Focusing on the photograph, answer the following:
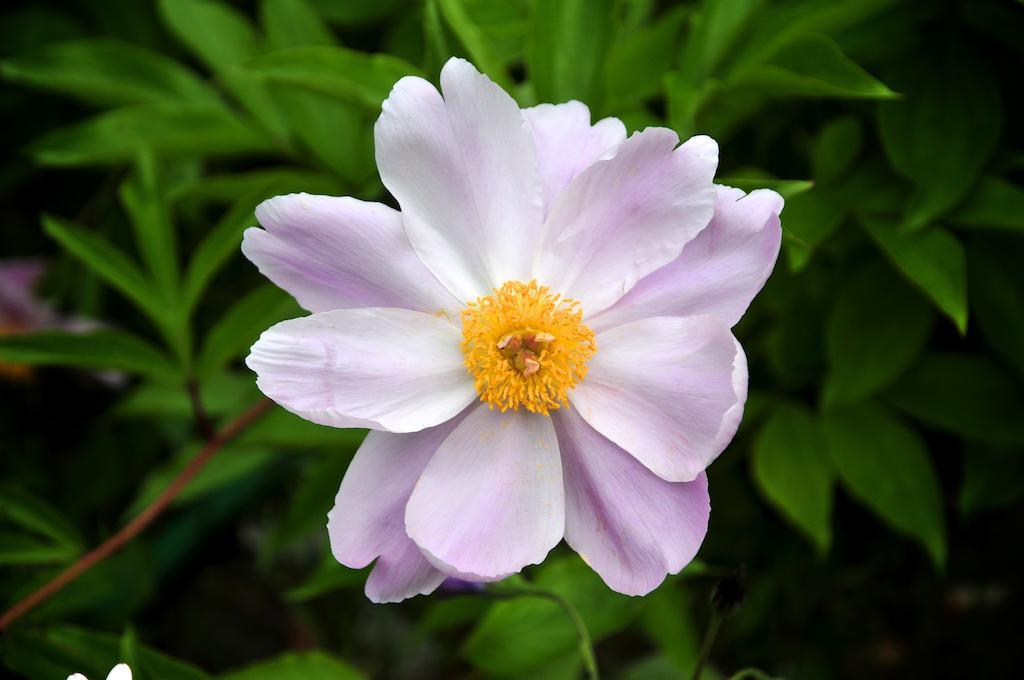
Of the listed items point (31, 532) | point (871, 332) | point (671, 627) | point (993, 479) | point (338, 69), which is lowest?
point (671, 627)

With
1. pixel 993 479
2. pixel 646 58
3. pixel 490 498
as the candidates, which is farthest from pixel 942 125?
pixel 490 498

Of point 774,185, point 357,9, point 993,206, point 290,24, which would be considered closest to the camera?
point 774,185

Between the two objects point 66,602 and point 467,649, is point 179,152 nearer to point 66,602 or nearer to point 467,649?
point 66,602

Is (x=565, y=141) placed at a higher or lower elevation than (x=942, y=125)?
higher

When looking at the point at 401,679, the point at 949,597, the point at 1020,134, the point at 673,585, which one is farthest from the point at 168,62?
the point at 949,597

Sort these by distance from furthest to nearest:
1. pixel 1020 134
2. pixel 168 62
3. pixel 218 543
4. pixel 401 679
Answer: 1. pixel 401 679
2. pixel 218 543
3. pixel 168 62
4. pixel 1020 134

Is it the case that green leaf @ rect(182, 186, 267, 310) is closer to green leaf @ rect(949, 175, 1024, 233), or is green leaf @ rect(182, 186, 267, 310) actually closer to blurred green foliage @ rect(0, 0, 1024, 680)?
blurred green foliage @ rect(0, 0, 1024, 680)

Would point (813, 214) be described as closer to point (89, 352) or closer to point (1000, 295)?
point (1000, 295)

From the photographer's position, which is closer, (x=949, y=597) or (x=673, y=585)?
(x=673, y=585)
